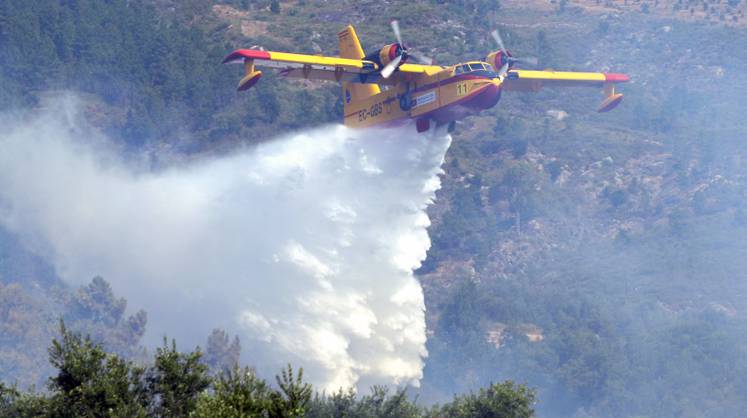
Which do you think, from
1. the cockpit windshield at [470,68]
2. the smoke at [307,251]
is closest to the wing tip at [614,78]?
the smoke at [307,251]

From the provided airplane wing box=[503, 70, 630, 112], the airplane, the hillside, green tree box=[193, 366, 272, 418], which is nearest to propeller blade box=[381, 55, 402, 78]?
the airplane

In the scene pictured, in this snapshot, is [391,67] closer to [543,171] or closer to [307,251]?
[307,251]

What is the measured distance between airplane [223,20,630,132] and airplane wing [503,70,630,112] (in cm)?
219

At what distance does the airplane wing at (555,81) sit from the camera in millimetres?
57344

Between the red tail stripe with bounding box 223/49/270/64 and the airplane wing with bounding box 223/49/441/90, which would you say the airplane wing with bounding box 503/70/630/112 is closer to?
the airplane wing with bounding box 223/49/441/90

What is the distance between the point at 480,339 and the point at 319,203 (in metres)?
33.7

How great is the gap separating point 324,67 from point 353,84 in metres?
5.00

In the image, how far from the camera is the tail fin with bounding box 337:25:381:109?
55.1m

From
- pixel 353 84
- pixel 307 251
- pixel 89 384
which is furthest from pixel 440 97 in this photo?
pixel 89 384

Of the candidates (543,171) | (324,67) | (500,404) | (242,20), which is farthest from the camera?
(242,20)

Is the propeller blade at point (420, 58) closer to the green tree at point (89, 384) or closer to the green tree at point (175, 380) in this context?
the green tree at point (175, 380)

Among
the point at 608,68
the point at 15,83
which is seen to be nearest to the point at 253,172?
the point at 15,83

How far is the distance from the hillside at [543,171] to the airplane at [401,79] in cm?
2702

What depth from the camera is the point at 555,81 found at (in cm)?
5922
